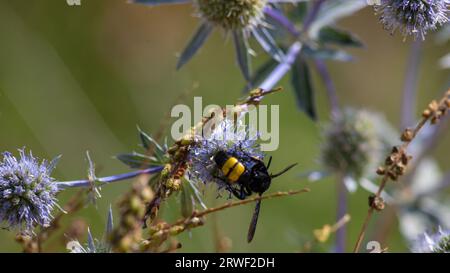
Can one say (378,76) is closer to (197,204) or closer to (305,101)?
(305,101)

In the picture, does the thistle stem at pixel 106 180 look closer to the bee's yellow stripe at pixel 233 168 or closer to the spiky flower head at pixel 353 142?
the bee's yellow stripe at pixel 233 168

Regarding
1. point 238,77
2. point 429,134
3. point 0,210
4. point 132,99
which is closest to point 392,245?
point 429,134

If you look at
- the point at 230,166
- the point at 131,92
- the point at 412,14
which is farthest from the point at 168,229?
the point at 131,92

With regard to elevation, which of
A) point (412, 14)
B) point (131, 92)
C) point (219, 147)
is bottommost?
point (219, 147)

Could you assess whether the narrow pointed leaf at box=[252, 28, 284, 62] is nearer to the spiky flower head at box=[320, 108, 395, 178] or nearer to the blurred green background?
the spiky flower head at box=[320, 108, 395, 178]

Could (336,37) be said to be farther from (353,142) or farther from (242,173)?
(242,173)
